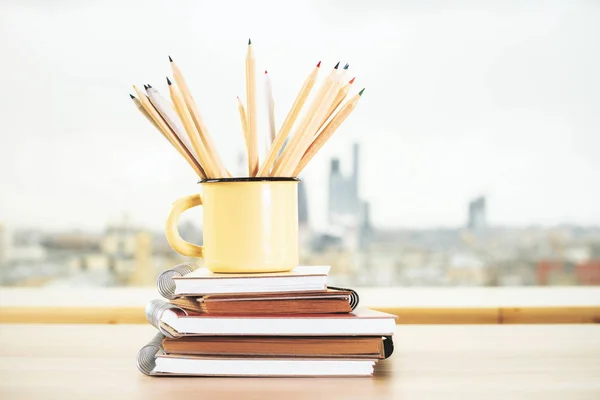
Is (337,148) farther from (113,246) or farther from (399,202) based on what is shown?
(113,246)

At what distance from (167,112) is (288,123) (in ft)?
0.40

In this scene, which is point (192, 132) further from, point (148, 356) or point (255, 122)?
point (148, 356)

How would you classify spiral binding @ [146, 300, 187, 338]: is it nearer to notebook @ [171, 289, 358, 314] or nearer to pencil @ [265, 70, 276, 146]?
notebook @ [171, 289, 358, 314]

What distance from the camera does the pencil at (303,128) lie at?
0.69m

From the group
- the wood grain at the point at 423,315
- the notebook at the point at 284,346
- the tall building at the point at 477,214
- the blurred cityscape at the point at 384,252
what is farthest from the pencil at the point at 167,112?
the tall building at the point at 477,214

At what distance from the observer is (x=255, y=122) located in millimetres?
728

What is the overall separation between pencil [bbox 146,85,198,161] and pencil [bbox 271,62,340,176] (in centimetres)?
10

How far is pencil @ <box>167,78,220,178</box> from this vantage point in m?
0.67

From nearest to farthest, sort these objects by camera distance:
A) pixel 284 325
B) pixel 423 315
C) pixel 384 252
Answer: pixel 284 325 → pixel 423 315 → pixel 384 252

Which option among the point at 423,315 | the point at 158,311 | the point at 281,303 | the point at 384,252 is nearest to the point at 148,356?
the point at 158,311

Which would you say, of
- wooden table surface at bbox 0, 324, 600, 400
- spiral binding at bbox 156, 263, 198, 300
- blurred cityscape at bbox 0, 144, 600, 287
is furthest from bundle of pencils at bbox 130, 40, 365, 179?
blurred cityscape at bbox 0, 144, 600, 287

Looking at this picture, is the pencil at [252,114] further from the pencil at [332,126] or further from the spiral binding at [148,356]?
the spiral binding at [148,356]

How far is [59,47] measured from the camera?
7.18 ft

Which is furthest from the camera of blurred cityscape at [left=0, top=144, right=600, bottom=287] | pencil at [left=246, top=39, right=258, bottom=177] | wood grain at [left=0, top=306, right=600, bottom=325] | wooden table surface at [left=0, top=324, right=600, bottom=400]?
blurred cityscape at [left=0, top=144, right=600, bottom=287]
